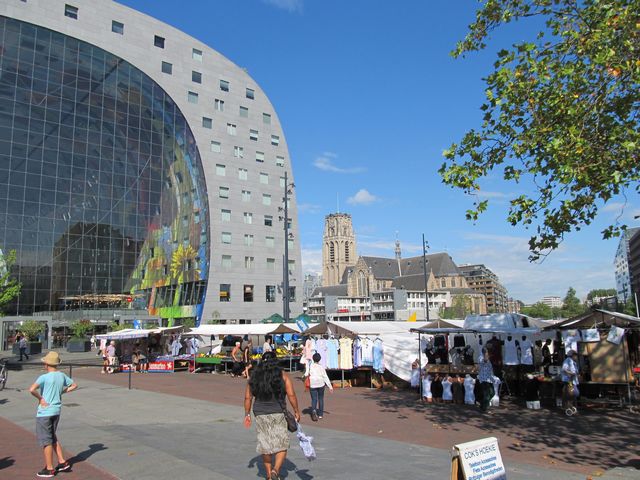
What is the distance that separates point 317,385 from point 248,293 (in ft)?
162

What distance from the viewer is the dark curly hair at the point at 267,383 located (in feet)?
22.9

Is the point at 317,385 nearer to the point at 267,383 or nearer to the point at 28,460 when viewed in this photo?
the point at 267,383

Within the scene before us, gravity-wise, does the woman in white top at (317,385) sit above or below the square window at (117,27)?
below

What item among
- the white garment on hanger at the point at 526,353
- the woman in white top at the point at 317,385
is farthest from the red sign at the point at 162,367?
the white garment on hanger at the point at 526,353

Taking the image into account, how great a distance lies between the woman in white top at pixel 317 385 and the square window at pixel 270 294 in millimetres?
50037

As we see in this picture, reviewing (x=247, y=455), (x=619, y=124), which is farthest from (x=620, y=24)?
(x=247, y=455)

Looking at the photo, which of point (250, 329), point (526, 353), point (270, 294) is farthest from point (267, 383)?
point (270, 294)

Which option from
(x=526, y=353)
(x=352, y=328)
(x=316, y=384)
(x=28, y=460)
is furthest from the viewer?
(x=352, y=328)

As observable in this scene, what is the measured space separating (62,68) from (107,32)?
644 cm

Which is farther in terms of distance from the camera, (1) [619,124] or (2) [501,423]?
(2) [501,423]

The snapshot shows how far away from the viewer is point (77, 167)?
5703 centimetres

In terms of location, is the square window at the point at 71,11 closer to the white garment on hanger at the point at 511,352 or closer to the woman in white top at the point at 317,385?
the woman in white top at the point at 317,385

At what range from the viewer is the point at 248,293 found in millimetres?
61469

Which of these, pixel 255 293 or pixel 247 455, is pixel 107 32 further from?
pixel 247 455
